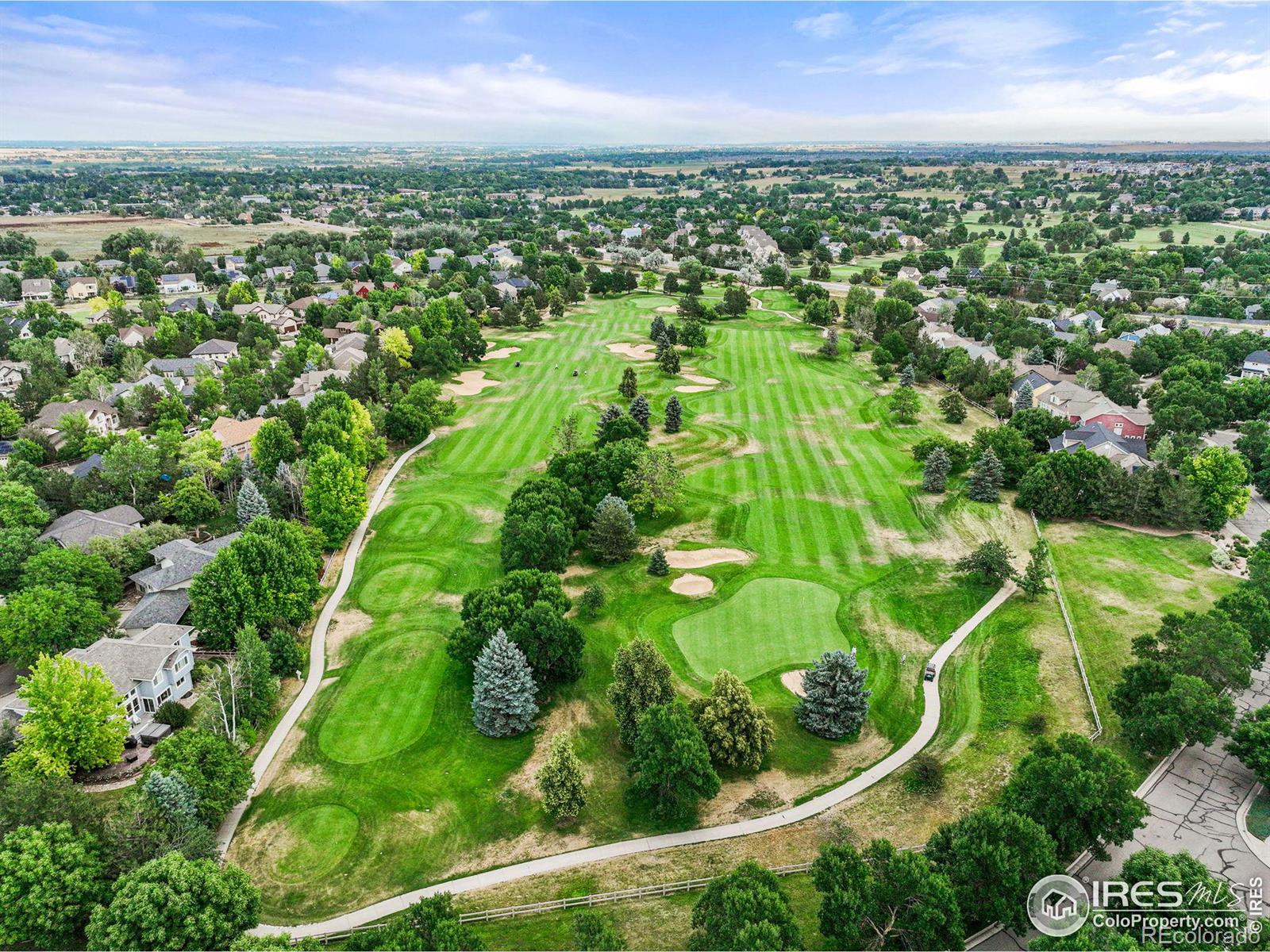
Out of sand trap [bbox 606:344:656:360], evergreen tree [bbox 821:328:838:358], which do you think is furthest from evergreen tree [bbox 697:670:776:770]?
evergreen tree [bbox 821:328:838:358]

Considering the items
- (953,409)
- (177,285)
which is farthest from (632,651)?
(177,285)

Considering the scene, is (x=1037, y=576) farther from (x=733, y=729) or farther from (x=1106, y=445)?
(x=733, y=729)

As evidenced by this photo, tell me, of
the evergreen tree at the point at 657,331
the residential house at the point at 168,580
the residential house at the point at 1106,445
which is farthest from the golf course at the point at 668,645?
the evergreen tree at the point at 657,331

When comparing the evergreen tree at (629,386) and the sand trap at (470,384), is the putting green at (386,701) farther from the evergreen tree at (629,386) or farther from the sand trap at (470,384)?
the sand trap at (470,384)

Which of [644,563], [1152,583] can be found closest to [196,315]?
[644,563]

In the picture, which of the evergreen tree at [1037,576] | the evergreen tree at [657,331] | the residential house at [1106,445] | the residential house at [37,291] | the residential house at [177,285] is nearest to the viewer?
the evergreen tree at [1037,576]
